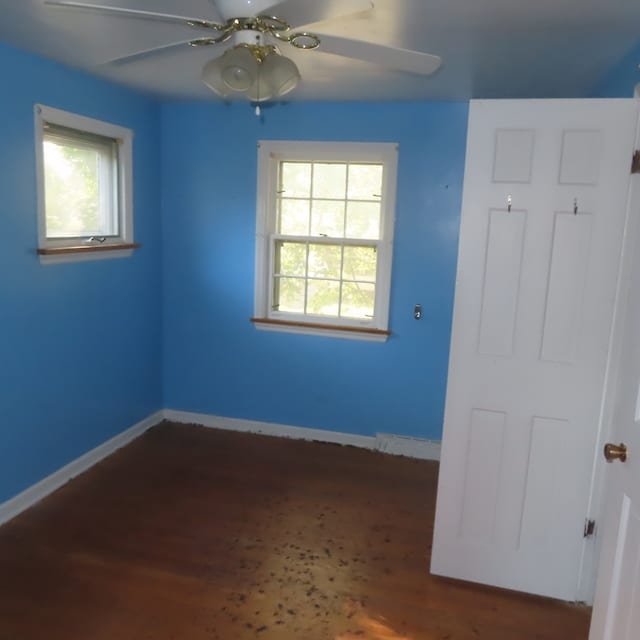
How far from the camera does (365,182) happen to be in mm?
3596

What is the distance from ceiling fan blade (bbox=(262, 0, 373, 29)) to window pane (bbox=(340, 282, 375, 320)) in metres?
2.18

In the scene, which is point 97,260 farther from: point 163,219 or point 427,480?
point 427,480

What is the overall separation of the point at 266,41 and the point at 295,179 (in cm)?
204

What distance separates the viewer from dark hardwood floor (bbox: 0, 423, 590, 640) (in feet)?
7.01

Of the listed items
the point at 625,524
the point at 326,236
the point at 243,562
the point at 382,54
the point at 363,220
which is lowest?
the point at 243,562

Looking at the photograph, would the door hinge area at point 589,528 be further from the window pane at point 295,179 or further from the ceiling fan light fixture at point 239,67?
the window pane at point 295,179

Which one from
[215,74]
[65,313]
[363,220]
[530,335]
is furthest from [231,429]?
[215,74]

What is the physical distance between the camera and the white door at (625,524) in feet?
4.55

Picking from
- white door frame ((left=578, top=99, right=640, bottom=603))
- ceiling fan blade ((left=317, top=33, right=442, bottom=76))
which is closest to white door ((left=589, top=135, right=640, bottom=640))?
white door frame ((left=578, top=99, right=640, bottom=603))

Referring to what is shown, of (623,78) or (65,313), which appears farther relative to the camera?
(65,313)

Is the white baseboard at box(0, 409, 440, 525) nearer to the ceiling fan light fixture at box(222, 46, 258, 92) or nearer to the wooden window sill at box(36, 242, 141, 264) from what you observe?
the wooden window sill at box(36, 242, 141, 264)

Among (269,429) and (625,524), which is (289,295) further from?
(625,524)

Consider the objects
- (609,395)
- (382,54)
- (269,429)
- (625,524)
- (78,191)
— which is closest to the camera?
(625,524)

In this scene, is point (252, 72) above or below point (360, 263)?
above
